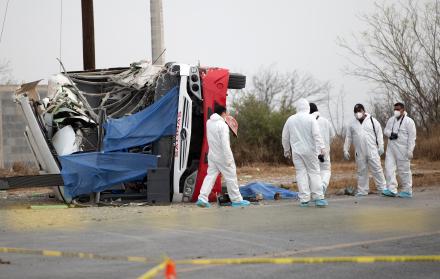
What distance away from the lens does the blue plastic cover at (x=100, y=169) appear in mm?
16094

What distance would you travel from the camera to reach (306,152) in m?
14.9

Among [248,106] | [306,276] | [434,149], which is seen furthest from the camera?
[248,106]

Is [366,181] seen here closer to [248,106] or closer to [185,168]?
[185,168]

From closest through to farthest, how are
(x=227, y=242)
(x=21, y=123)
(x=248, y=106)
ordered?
(x=227, y=242)
(x=21, y=123)
(x=248, y=106)

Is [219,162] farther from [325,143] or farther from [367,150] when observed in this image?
[367,150]

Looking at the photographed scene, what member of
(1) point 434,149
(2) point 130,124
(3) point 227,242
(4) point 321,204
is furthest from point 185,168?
(1) point 434,149

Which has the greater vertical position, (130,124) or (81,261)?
(130,124)

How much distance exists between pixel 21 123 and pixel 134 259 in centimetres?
2053

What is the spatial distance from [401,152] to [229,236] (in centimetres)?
747

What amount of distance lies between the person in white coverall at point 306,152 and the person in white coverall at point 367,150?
8.60 ft

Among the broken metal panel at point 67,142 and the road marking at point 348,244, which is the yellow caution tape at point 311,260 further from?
the broken metal panel at point 67,142

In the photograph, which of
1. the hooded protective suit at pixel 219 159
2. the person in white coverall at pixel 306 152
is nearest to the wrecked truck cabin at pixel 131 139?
the hooded protective suit at pixel 219 159

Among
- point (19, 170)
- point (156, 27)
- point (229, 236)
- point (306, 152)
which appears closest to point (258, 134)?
point (156, 27)

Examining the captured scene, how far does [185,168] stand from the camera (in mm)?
16281
